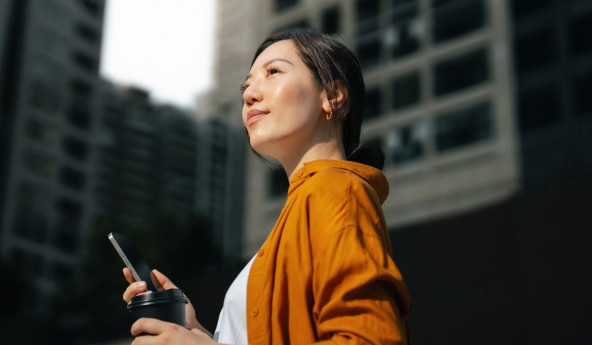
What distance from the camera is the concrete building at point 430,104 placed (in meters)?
28.8

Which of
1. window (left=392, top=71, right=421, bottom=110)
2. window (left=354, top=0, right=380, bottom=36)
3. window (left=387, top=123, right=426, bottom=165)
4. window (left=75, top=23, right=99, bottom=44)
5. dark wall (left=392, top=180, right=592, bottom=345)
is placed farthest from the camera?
window (left=75, top=23, right=99, bottom=44)

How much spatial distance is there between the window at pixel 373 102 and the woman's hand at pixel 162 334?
3114 centimetres

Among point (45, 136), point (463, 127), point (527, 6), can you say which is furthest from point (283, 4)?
→ point (45, 136)

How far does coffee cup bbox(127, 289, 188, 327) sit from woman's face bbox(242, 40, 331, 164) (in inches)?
19.7

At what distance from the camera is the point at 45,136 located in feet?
183

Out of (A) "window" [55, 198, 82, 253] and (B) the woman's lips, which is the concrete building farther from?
(B) the woman's lips

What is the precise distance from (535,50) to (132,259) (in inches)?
1099

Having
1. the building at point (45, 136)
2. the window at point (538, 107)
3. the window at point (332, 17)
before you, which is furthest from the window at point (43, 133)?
the window at point (538, 107)

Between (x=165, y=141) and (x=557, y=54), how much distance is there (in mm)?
35328

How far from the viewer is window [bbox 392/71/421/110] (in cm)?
3177

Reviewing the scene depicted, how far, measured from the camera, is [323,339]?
168 centimetres

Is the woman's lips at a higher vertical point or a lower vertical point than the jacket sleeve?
higher

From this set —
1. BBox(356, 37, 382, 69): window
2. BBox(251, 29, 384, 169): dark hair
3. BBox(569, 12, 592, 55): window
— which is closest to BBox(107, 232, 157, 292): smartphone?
BBox(251, 29, 384, 169): dark hair

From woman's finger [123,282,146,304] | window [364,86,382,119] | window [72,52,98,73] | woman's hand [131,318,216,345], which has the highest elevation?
window [72,52,98,73]
